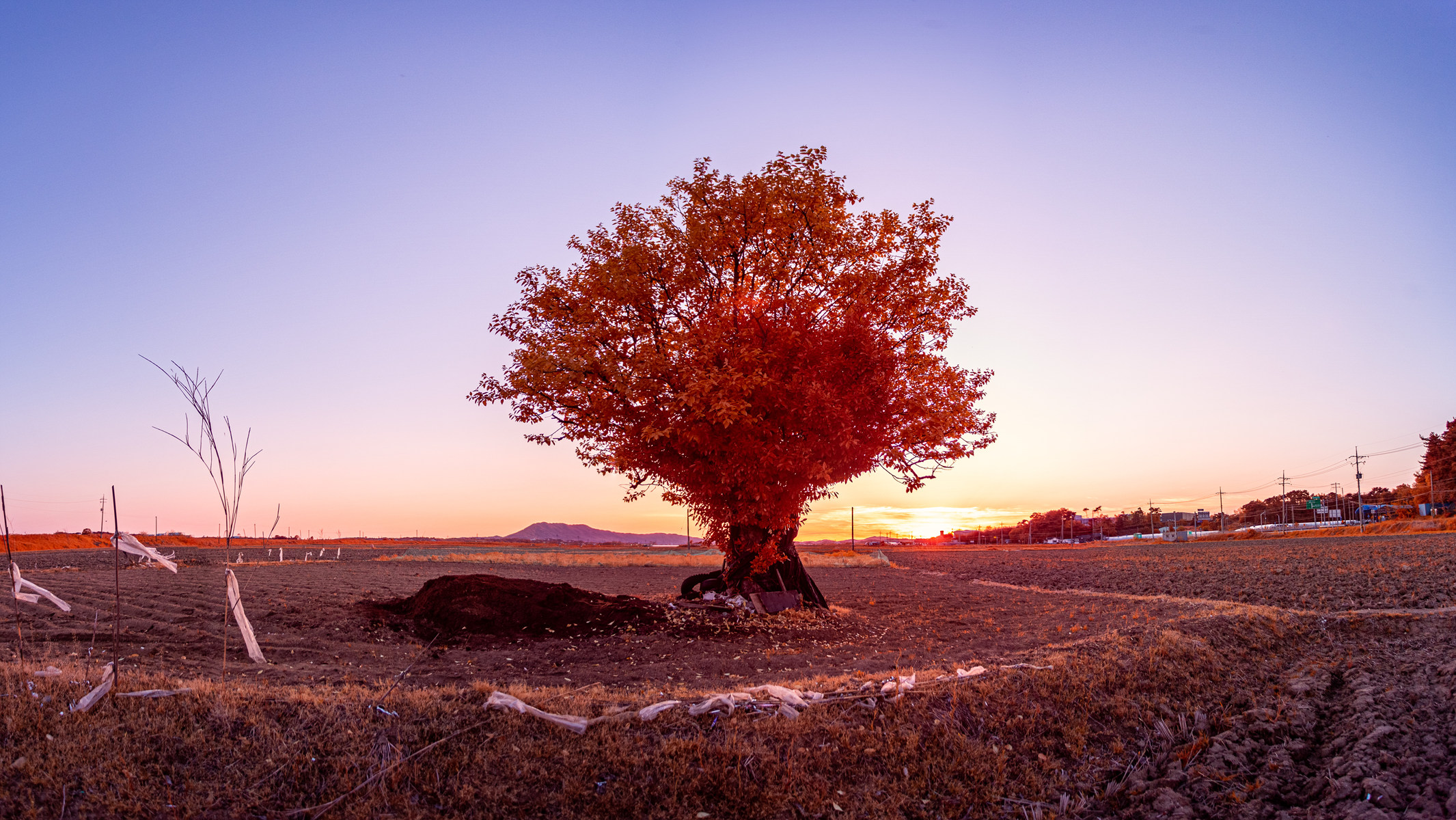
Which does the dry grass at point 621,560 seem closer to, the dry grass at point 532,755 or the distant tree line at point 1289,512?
the dry grass at point 532,755

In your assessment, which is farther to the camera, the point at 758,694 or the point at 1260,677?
the point at 1260,677

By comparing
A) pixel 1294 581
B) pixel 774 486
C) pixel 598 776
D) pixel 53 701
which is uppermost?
pixel 774 486

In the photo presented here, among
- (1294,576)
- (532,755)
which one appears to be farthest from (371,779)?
(1294,576)

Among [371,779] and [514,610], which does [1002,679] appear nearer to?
[371,779]

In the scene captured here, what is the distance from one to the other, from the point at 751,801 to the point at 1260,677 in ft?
25.2

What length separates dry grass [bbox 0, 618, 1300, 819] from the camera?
201 inches

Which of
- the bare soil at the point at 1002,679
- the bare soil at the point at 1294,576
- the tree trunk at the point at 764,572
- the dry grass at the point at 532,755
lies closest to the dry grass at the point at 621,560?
the bare soil at the point at 1294,576

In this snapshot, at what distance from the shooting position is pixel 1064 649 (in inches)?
401

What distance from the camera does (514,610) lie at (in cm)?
1343

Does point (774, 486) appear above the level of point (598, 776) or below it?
above

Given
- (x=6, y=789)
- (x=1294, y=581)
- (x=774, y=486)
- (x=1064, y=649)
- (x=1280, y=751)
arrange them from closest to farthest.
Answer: (x=6, y=789)
(x=1280, y=751)
(x=1064, y=649)
(x=774, y=486)
(x=1294, y=581)

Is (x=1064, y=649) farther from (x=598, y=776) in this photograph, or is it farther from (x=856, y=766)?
(x=598, y=776)

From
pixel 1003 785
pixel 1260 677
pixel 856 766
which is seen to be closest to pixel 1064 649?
pixel 1260 677

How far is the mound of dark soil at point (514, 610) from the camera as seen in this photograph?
1285cm
